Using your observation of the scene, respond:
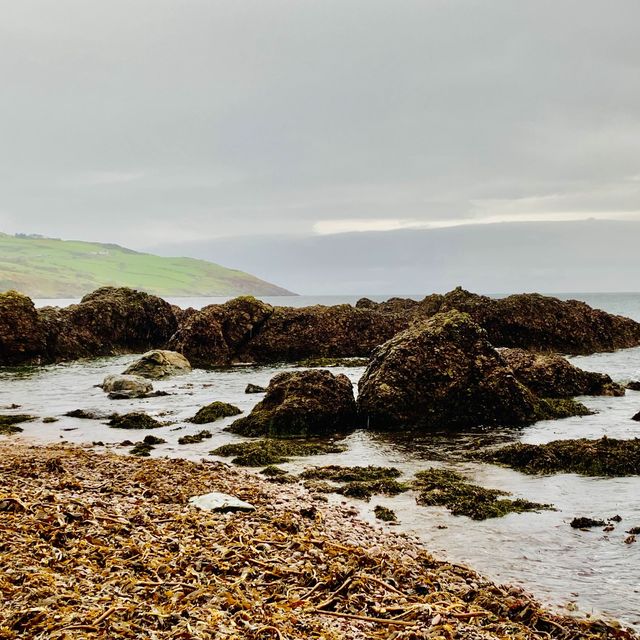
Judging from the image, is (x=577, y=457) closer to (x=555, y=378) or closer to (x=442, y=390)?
(x=442, y=390)

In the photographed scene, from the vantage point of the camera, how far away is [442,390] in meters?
16.2

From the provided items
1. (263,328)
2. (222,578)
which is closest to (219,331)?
(263,328)

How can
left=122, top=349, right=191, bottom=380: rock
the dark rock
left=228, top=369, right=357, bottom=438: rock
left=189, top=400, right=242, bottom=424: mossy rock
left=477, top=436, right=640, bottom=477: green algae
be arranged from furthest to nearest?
left=122, top=349, right=191, bottom=380: rock
left=189, top=400, right=242, bottom=424: mossy rock
left=228, top=369, right=357, bottom=438: rock
left=477, top=436, right=640, bottom=477: green algae
the dark rock

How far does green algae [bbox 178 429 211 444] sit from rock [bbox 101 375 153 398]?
7.52 metres

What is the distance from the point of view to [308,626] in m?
5.23

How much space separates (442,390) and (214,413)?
236 inches

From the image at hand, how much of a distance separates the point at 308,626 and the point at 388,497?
4665 millimetres

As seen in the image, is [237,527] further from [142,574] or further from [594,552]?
[594,552]

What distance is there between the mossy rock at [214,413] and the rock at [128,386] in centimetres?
514

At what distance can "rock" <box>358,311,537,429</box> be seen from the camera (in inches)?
628

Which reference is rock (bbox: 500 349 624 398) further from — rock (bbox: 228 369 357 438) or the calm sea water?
rock (bbox: 228 369 357 438)

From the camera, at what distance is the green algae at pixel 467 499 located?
888cm

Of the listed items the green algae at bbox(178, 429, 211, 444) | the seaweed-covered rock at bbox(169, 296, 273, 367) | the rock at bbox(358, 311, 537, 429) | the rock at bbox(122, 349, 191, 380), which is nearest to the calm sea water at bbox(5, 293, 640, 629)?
the green algae at bbox(178, 429, 211, 444)

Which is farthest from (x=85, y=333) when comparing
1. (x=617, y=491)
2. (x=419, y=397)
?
(x=617, y=491)
